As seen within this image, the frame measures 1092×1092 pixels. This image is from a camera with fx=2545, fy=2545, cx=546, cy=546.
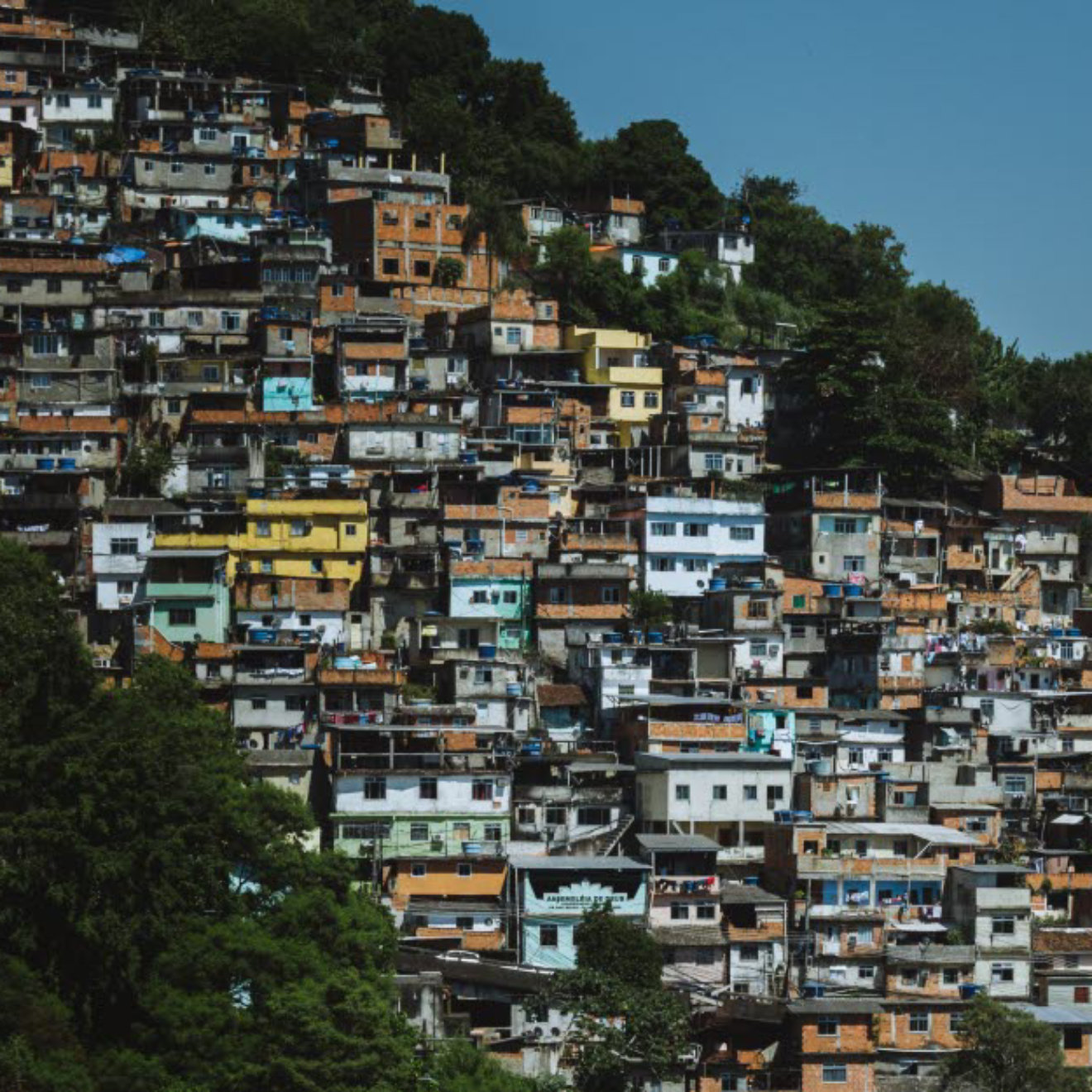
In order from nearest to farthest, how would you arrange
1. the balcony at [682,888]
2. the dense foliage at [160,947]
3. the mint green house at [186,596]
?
the dense foliage at [160,947]
the balcony at [682,888]
the mint green house at [186,596]

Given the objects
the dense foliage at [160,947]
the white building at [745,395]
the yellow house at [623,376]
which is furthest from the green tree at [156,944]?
the white building at [745,395]

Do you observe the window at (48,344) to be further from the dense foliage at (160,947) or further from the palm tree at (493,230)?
the dense foliage at (160,947)

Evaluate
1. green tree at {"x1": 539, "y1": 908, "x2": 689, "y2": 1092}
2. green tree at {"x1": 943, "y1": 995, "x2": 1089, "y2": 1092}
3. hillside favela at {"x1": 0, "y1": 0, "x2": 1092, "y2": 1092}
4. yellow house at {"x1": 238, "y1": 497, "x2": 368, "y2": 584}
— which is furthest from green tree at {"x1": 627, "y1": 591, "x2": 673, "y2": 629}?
green tree at {"x1": 943, "y1": 995, "x2": 1089, "y2": 1092}

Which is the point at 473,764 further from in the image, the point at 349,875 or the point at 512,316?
the point at 512,316

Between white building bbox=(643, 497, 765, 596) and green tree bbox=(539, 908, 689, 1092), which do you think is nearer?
green tree bbox=(539, 908, 689, 1092)

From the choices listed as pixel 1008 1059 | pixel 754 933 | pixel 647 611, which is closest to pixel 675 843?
pixel 754 933

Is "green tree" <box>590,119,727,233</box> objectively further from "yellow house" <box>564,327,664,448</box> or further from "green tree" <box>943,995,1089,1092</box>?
"green tree" <box>943,995,1089,1092</box>
